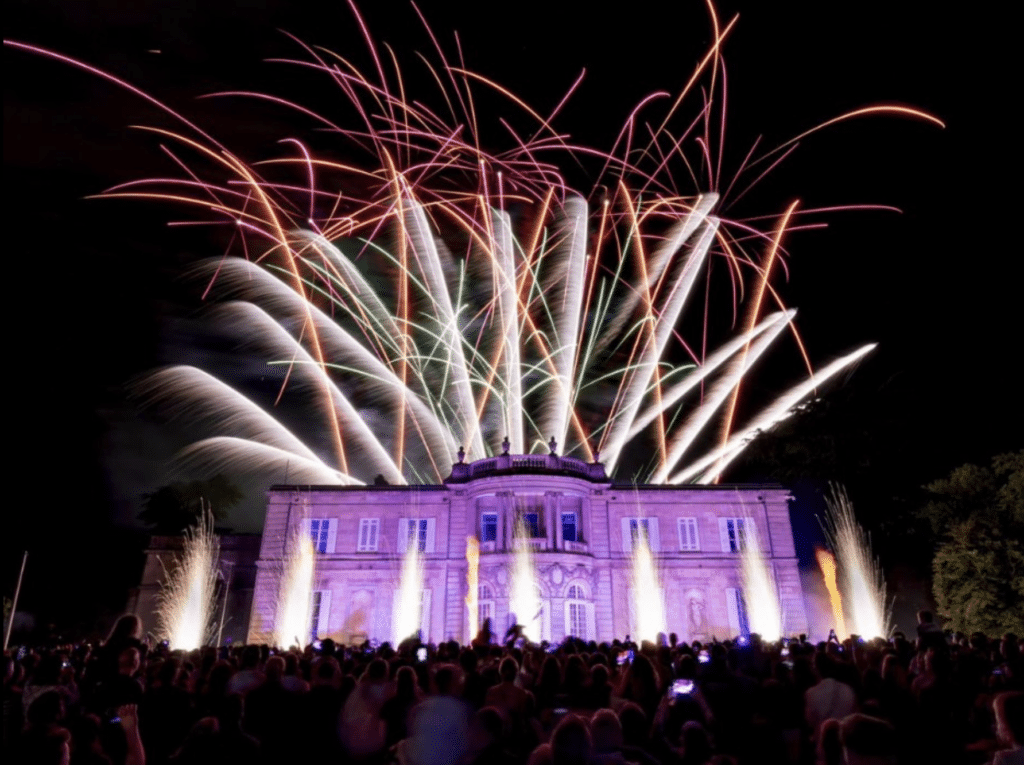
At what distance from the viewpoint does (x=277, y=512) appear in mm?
38938

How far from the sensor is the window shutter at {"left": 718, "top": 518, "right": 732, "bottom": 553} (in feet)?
125

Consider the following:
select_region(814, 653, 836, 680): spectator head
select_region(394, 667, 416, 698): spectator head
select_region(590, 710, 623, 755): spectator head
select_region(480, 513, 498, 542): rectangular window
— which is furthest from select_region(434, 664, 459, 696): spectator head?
select_region(480, 513, 498, 542): rectangular window

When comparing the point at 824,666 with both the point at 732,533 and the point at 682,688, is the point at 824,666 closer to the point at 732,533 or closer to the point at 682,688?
the point at 682,688

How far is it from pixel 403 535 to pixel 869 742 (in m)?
35.6

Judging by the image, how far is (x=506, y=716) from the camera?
6.68m

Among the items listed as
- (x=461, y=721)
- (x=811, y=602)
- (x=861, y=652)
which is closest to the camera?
(x=461, y=721)

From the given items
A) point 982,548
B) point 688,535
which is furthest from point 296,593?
point 982,548

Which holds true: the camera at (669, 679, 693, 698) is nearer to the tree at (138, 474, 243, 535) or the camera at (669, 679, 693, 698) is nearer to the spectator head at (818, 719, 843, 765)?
the spectator head at (818, 719, 843, 765)

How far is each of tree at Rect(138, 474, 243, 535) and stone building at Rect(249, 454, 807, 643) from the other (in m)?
17.3

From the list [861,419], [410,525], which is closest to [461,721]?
[861,419]

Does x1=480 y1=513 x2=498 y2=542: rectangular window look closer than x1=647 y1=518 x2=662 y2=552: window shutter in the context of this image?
Yes

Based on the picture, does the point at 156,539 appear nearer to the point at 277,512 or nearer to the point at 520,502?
the point at 277,512

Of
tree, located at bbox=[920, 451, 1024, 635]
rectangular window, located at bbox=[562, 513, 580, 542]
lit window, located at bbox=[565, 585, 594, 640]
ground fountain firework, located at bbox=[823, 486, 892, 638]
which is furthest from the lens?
rectangular window, located at bbox=[562, 513, 580, 542]

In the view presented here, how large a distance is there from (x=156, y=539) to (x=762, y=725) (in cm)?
4239
